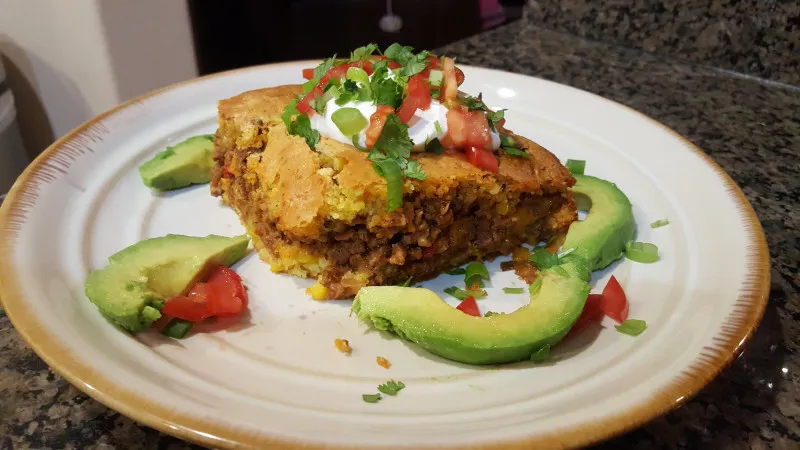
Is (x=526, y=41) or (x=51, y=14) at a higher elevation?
(x=51, y=14)

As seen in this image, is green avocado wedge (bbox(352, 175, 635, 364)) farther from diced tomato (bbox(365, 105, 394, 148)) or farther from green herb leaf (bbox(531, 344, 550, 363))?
diced tomato (bbox(365, 105, 394, 148))

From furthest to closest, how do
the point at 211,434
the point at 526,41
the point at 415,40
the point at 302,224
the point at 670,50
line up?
the point at 415,40 → the point at 526,41 → the point at 670,50 → the point at 302,224 → the point at 211,434

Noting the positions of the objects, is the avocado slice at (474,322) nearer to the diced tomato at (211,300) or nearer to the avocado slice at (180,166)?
the diced tomato at (211,300)

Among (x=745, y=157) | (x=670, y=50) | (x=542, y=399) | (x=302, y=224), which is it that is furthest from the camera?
(x=670, y=50)

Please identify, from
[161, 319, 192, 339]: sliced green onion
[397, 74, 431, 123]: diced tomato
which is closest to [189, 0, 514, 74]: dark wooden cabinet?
[397, 74, 431, 123]: diced tomato

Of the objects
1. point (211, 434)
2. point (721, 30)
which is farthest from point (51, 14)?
point (721, 30)

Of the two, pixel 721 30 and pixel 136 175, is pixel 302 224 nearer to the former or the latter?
pixel 136 175

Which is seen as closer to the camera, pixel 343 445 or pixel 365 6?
pixel 343 445

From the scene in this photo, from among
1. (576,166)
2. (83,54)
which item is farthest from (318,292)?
(83,54)
